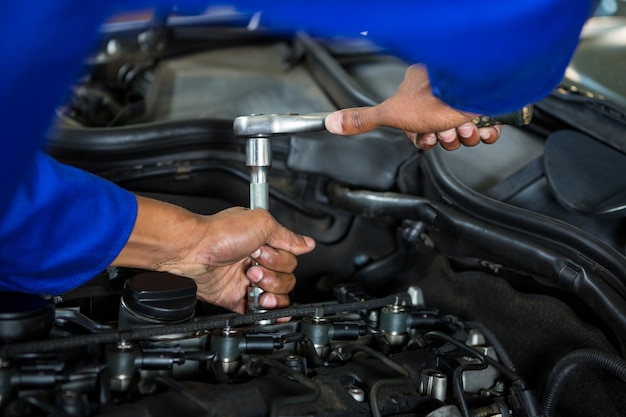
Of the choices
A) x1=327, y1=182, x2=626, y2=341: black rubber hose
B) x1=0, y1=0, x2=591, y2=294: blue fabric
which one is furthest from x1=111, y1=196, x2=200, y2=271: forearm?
x1=327, y1=182, x2=626, y2=341: black rubber hose

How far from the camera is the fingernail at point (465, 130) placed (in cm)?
128

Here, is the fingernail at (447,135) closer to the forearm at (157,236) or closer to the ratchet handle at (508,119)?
the ratchet handle at (508,119)

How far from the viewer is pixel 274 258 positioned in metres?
1.51

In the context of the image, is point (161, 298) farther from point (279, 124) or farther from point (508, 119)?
point (508, 119)

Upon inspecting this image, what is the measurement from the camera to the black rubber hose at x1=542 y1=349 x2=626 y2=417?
3.93 feet

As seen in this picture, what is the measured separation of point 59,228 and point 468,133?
2.13 feet

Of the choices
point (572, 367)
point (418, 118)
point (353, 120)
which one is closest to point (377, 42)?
point (418, 118)

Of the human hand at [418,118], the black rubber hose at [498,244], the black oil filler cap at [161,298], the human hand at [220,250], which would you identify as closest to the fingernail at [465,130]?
the human hand at [418,118]

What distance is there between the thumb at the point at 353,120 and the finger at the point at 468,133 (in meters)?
0.14

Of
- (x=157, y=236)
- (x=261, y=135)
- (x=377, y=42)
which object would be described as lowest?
(x=157, y=236)

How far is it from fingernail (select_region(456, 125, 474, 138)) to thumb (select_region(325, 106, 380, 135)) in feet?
0.44

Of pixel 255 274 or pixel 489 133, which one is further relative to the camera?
pixel 255 274

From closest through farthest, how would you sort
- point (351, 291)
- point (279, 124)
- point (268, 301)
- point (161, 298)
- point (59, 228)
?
point (59, 228), point (161, 298), point (279, 124), point (268, 301), point (351, 291)

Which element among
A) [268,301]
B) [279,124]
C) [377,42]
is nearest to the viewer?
[377,42]
